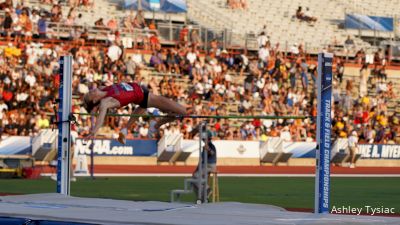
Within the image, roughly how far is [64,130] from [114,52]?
757 inches

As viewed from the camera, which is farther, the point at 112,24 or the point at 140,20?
the point at 140,20

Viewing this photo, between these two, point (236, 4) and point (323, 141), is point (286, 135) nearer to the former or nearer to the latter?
point (236, 4)

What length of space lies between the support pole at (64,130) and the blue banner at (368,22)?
101 feet

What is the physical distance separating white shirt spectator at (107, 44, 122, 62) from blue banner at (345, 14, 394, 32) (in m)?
13.7

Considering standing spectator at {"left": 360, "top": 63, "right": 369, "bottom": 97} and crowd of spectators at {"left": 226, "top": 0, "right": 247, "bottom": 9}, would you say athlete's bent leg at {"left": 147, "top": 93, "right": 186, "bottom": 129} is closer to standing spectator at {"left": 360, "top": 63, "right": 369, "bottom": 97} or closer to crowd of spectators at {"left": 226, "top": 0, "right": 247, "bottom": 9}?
standing spectator at {"left": 360, "top": 63, "right": 369, "bottom": 97}

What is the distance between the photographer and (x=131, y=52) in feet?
109

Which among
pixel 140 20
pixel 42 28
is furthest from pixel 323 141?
pixel 140 20

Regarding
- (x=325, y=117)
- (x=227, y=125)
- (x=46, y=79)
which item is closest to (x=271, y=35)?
(x=227, y=125)

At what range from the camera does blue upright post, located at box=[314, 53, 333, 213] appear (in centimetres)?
1076

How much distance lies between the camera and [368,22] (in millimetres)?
43156

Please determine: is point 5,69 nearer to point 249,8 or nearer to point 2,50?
point 2,50

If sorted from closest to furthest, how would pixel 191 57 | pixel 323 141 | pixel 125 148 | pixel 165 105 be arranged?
pixel 323 141
pixel 165 105
pixel 125 148
pixel 191 57

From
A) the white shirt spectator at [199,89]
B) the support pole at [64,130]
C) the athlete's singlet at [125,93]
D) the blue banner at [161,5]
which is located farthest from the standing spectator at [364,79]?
the support pole at [64,130]

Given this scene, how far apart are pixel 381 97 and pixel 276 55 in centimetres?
440
